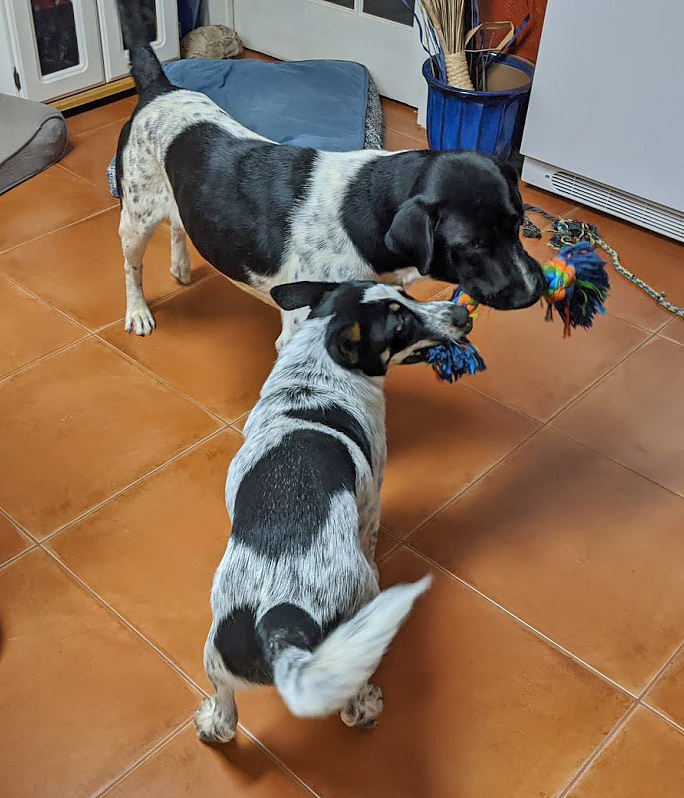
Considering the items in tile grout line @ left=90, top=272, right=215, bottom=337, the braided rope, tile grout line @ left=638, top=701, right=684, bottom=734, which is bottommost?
tile grout line @ left=90, top=272, right=215, bottom=337

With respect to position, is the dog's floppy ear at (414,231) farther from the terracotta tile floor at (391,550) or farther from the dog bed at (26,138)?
the dog bed at (26,138)

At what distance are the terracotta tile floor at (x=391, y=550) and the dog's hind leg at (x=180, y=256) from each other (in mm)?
56

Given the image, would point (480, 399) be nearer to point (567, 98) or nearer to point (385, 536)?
point (385, 536)

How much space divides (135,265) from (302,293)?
3.72 feet

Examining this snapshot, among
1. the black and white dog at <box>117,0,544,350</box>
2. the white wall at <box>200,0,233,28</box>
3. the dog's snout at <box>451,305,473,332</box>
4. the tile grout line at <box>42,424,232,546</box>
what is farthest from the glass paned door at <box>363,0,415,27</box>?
the dog's snout at <box>451,305,473,332</box>

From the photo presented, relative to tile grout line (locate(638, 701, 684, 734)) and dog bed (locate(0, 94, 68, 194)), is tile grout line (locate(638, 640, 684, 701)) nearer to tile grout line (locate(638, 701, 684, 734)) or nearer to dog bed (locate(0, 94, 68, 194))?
tile grout line (locate(638, 701, 684, 734))

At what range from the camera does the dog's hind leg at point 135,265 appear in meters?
2.75

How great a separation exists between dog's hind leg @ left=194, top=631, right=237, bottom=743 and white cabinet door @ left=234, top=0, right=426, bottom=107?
131 inches

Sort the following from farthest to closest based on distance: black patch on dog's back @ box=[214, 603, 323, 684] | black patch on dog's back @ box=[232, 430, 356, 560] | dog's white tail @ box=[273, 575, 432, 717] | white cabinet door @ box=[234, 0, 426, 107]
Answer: white cabinet door @ box=[234, 0, 426, 107] → black patch on dog's back @ box=[232, 430, 356, 560] → black patch on dog's back @ box=[214, 603, 323, 684] → dog's white tail @ box=[273, 575, 432, 717]

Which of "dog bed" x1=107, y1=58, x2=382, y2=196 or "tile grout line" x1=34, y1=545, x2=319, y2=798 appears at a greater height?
"dog bed" x1=107, y1=58, x2=382, y2=196

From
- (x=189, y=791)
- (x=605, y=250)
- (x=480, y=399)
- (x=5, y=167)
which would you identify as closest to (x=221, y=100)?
(x=5, y=167)

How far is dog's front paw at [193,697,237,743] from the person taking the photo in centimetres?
171

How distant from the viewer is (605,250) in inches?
134

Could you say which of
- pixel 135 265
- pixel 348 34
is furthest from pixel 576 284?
pixel 348 34
